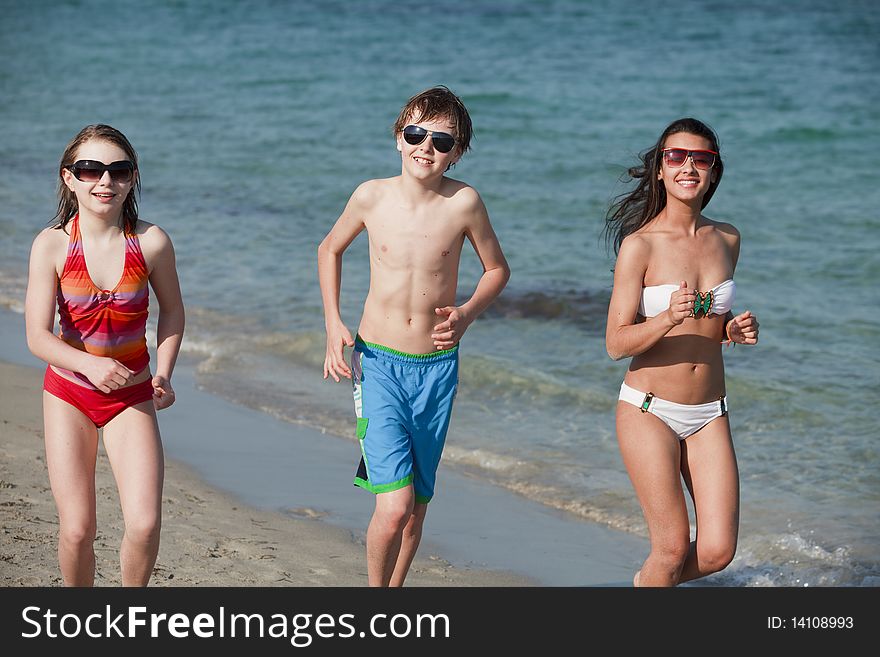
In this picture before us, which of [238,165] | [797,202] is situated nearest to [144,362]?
[797,202]

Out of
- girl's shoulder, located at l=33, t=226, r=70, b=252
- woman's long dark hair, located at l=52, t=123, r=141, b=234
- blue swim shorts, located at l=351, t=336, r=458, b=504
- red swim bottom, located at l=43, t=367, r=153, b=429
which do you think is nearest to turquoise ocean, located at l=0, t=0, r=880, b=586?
blue swim shorts, located at l=351, t=336, r=458, b=504

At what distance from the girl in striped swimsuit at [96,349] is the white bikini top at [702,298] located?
5.81 ft

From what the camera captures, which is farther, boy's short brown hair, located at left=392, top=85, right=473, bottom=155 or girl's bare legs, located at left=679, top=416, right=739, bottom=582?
boy's short brown hair, located at left=392, top=85, right=473, bottom=155

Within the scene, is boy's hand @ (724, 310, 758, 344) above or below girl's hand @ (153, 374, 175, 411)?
above

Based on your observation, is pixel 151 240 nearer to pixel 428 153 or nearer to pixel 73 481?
pixel 73 481

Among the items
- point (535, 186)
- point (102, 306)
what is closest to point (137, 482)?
point (102, 306)

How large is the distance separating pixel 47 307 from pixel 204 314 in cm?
650

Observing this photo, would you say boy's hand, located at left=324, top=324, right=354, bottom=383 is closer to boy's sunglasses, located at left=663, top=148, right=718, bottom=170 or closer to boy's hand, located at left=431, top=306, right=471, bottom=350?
boy's hand, located at left=431, top=306, right=471, bottom=350

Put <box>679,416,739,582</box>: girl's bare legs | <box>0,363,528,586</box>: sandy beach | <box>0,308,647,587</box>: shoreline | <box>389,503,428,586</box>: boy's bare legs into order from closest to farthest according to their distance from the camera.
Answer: <box>679,416,739,582</box>: girl's bare legs, <box>389,503,428,586</box>: boy's bare legs, <box>0,363,528,586</box>: sandy beach, <box>0,308,647,587</box>: shoreline

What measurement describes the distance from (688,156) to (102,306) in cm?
222

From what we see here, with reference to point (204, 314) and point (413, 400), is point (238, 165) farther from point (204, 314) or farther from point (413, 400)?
point (413, 400)

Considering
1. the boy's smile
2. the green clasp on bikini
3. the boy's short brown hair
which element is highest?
the boy's short brown hair

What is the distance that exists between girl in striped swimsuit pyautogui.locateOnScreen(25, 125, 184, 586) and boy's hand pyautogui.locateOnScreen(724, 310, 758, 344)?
80.2 inches

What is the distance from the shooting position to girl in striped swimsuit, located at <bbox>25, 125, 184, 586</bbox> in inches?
168
